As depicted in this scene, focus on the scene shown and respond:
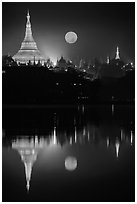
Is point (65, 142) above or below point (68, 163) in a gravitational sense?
above

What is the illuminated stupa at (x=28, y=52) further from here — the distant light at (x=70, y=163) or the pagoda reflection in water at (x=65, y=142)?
the distant light at (x=70, y=163)

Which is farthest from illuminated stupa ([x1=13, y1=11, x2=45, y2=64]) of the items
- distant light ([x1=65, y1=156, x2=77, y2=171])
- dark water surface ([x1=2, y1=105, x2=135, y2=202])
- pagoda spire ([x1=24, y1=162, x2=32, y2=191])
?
pagoda spire ([x1=24, y1=162, x2=32, y2=191])

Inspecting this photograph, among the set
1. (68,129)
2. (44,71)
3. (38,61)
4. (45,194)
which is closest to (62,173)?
(45,194)

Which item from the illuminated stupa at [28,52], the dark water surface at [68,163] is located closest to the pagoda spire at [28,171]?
the dark water surface at [68,163]

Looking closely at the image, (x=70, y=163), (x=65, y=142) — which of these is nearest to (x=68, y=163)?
(x=70, y=163)

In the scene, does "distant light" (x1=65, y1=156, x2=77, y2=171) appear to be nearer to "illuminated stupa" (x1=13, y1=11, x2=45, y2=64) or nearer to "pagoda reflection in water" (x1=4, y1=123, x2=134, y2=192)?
"pagoda reflection in water" (x1=4, y1=123, x2=134, y2=192)

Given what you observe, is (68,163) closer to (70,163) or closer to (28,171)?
(70,163)
